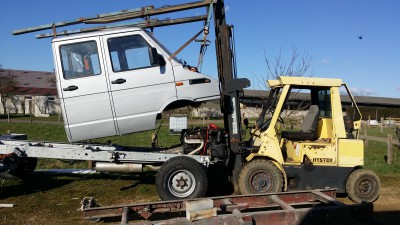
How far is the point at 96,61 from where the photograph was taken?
6.83 metres

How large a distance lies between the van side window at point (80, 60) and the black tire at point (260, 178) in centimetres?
325

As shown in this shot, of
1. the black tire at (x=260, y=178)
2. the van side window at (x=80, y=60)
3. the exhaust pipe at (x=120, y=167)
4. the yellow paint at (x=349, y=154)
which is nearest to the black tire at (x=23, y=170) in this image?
the exhaust pipe at (x=120, y=167)

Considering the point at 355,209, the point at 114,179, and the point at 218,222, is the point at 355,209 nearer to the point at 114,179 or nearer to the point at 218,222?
the point at 218,222

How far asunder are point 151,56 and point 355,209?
4.07m

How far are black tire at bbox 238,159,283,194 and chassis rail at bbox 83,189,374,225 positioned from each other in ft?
2.78

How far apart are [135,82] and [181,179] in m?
1.94

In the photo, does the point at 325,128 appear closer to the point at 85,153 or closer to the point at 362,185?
the point at 362,185

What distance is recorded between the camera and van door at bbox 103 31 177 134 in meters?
6.81

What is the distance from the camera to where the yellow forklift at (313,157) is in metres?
6.94

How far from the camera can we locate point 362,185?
7.12 meters

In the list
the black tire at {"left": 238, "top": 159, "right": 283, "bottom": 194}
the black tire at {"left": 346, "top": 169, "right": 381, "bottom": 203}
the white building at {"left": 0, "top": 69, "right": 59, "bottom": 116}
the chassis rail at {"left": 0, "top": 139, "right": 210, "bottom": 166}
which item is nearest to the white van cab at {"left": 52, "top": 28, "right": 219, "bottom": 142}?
the chassis rail at {"left": 0, "top": 139, "right": 210, "bottom": 166}

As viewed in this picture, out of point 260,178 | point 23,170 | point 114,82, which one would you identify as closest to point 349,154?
point 260,178

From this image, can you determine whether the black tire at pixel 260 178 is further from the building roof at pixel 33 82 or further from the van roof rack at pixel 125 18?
the building roof at pixel 33 82

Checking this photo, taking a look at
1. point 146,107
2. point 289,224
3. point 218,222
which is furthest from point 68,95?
A: point 289,224
